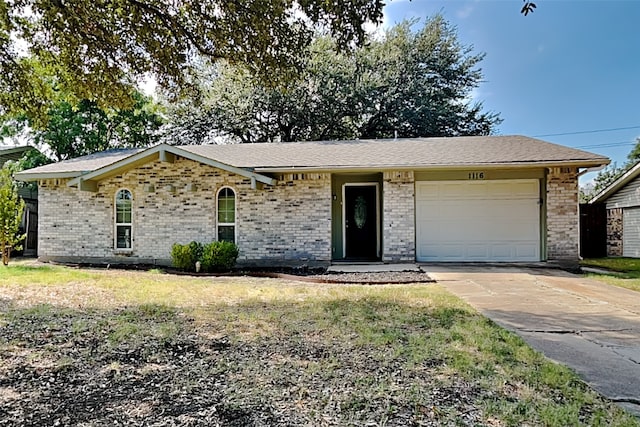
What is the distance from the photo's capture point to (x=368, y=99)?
22.4 meters

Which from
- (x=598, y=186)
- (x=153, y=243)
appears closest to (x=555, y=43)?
(x=598, y=186)

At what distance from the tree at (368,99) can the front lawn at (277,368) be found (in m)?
17.6

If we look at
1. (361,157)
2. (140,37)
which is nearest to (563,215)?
(361,157)

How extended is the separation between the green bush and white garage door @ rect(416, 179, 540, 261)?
4.87 m

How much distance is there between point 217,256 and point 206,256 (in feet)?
0.89

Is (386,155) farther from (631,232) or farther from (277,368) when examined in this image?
(631,232)

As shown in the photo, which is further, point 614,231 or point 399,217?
point 614,231

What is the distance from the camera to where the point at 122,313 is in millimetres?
5578

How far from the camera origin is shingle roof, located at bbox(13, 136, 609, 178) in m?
Answer: 10.5

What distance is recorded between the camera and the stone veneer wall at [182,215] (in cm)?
1112

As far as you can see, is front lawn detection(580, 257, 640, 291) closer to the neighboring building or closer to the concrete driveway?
the concrete driveway

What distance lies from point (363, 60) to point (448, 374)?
21.7 metres

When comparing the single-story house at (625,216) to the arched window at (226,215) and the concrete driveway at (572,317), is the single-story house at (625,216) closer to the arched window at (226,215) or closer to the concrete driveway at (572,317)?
the concrete driveway at (572,317)

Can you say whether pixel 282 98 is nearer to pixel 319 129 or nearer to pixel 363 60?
pixel 319 129
